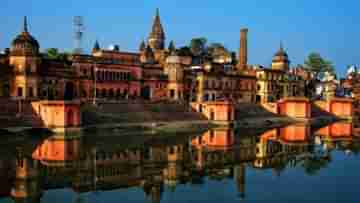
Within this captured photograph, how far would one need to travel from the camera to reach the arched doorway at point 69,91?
39.0m

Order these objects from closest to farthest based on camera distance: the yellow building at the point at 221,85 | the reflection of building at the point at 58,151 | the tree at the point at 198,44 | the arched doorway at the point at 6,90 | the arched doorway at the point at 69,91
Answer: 1. the reflection of building at the point at 58,151
2. the arched doorway at the point at 6,90
3. the arched doorway at the point at 69,91
4. the yellow building at the point at 221,85
5. the tree at the point at 198,44

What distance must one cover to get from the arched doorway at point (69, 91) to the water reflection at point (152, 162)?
Result: 451 inches

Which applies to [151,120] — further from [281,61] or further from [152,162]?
[281,61]

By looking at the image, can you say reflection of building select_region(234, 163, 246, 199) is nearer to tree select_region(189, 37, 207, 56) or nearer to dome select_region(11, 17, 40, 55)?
dome select_region(11, 17, 40, 55)

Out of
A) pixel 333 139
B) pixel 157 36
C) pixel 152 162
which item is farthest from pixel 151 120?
pixel 157 36

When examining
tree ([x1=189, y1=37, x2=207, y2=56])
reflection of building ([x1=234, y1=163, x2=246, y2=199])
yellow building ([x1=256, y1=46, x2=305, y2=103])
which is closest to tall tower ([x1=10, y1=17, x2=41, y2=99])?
reflection of building ([x1=234, y1=163, x2=246, y2=199])

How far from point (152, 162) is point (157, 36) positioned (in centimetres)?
4437

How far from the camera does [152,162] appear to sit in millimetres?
21453

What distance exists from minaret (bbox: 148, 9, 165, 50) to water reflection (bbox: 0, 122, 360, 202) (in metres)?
33.5

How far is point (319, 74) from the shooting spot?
79.1 meters

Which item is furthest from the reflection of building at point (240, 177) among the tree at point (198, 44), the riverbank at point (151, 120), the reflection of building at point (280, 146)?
the tree at point (198, 44)

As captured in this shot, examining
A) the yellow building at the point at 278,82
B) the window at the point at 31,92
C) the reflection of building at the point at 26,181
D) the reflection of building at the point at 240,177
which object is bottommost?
the reflection of building at the point at 240,177

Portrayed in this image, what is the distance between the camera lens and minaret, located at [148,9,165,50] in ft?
207

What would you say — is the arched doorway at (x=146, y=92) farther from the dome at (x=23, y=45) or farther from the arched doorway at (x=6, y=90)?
the arched doorway at (x=6, y=90)
